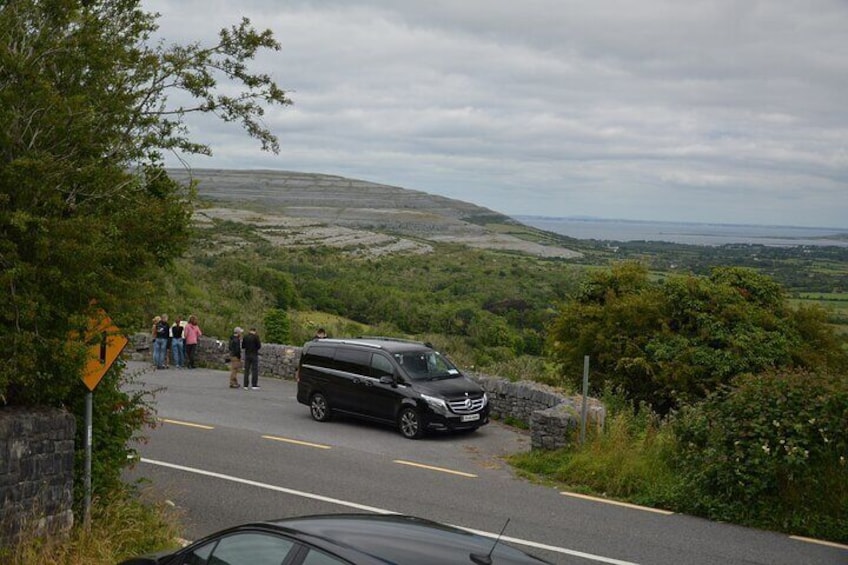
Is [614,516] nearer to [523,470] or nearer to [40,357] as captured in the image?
[523,470]

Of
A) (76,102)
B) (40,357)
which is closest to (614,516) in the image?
(40,357)

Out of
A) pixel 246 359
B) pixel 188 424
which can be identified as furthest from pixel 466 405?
pixel 246 359

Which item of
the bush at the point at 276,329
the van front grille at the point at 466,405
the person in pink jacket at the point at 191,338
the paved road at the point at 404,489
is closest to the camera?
the paved road at the point at 404,489

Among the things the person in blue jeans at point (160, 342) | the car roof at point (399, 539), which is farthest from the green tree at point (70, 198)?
the person in blue jeans at point (160, 342)

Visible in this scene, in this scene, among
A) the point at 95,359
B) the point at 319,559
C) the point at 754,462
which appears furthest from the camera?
the point at 754,462

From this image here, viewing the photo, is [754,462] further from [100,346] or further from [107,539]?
[100,346]

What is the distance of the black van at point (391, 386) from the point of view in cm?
1912

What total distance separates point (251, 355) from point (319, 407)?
557 cm

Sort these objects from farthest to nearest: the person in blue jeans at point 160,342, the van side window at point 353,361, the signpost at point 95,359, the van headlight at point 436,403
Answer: the person in blue jeans at point 160,342, the van side window at point 353,361, the van headlight at point 436,403, the signpost at point 95,359

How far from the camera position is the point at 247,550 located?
19.4 feet

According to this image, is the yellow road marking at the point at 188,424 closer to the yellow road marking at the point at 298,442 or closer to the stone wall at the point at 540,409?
the yellow road marking at the point at 298,442

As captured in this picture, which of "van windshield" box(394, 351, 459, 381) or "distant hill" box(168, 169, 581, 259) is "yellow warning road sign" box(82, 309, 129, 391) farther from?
"distant hill" box(168, 169, 581, 259)

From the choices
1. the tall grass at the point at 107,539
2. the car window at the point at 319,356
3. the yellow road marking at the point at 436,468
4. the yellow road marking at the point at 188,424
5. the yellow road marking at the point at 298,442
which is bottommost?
the yellow road marking at the point at 188,424

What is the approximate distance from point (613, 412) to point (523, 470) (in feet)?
9.97
